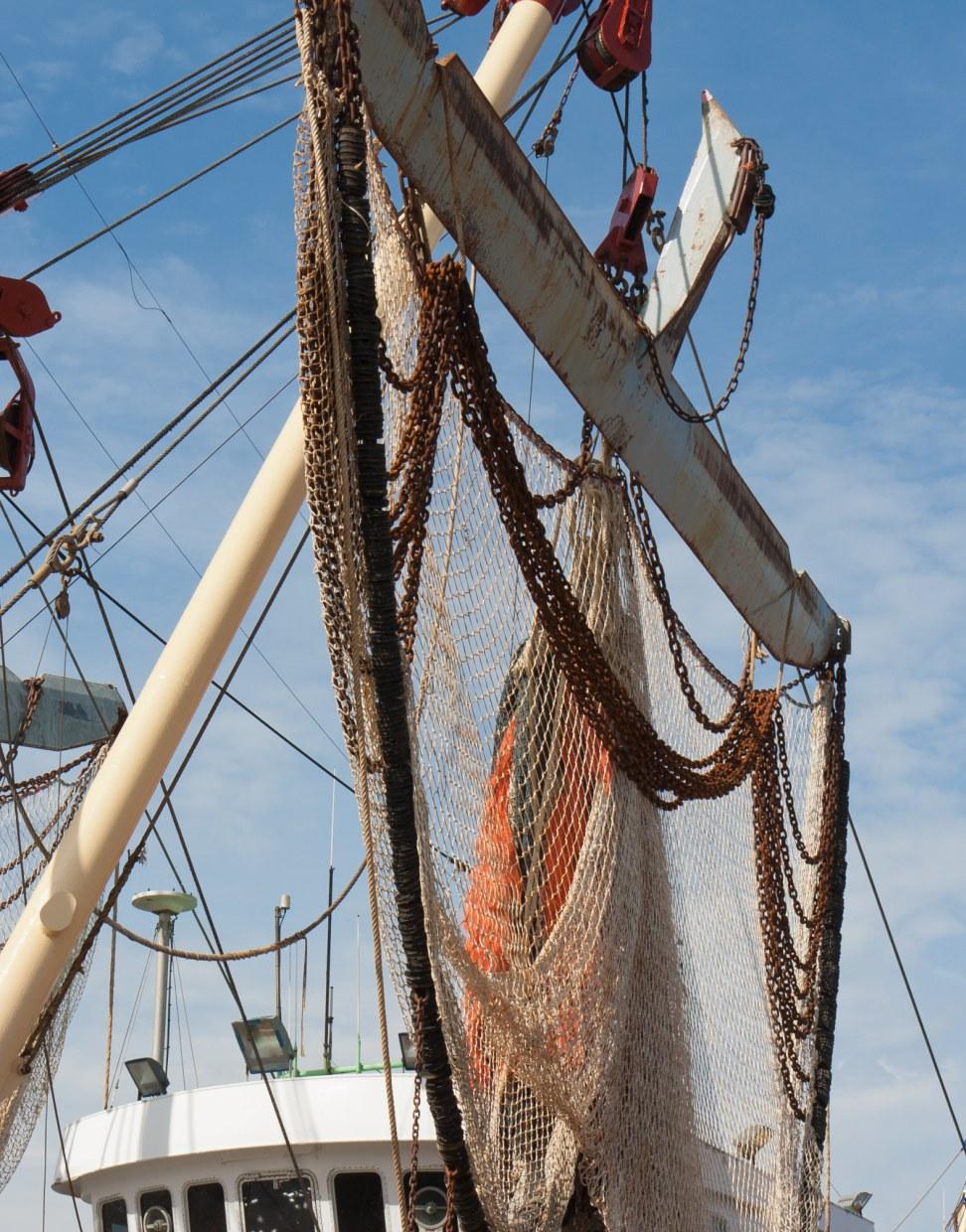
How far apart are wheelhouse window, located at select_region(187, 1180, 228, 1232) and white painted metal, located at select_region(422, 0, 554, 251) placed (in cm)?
550

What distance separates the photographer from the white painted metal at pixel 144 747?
25.5ft

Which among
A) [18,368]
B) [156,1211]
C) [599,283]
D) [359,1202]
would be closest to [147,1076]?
[156,1211]

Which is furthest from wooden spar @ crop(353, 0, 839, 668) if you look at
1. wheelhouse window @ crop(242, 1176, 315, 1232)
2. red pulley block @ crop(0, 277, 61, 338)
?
wheelhouse window @ crop(242, 1176, 315, 1232)

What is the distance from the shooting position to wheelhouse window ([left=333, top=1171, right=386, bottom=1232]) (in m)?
10.6

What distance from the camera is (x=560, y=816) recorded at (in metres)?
8.38

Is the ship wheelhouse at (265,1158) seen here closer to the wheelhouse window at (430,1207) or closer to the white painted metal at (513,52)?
the wheelhouse window at (430,1207)

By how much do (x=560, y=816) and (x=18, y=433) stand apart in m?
2.88

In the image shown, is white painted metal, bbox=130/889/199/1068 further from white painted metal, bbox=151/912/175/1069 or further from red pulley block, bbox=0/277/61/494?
red pulley block, bbox=0/277/61/494

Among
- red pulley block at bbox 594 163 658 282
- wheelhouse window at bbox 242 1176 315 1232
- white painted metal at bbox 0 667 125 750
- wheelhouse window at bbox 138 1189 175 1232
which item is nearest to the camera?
red pulley block at bbox 594 163 658 282

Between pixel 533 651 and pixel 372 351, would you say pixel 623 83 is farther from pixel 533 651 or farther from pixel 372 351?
pixel 372 351

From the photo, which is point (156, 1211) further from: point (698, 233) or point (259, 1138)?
point (698, 233)

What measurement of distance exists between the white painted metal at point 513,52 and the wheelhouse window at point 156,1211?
574 cm

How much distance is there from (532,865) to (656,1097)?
1.32m

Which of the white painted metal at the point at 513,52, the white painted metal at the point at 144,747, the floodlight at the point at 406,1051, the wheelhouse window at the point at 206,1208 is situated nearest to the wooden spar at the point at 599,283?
the white painted metal at the point at 513,52
